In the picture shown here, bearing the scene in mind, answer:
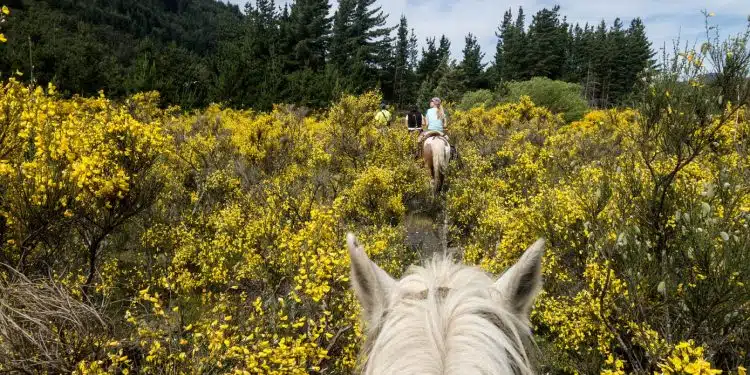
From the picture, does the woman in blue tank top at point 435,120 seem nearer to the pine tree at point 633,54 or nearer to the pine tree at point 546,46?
the pine tree at point 546,46

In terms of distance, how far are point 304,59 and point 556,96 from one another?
27.3 m

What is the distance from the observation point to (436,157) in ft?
31.4

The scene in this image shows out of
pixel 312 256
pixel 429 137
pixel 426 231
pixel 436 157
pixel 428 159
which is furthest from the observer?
pixel 429 137

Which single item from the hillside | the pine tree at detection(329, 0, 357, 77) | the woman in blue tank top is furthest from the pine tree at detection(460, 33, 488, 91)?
the woman in blue tank top

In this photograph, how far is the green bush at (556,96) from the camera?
29.9 m

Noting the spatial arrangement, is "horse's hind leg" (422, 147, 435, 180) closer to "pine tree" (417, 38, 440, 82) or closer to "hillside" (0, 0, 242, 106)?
"hillside" (0, 0, 242, 106)

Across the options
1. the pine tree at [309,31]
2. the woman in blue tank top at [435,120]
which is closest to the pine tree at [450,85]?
the pine tree at [309,31]

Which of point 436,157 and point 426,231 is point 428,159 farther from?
point 426,231

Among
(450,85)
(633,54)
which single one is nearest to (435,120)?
(450,85)

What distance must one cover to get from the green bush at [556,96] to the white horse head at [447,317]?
30.6m

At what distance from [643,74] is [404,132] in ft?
30.6

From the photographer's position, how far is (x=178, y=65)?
31.4m

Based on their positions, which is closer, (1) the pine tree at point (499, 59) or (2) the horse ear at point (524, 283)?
(2) the horse ear at point (524, 283)

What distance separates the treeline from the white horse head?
2343cm
